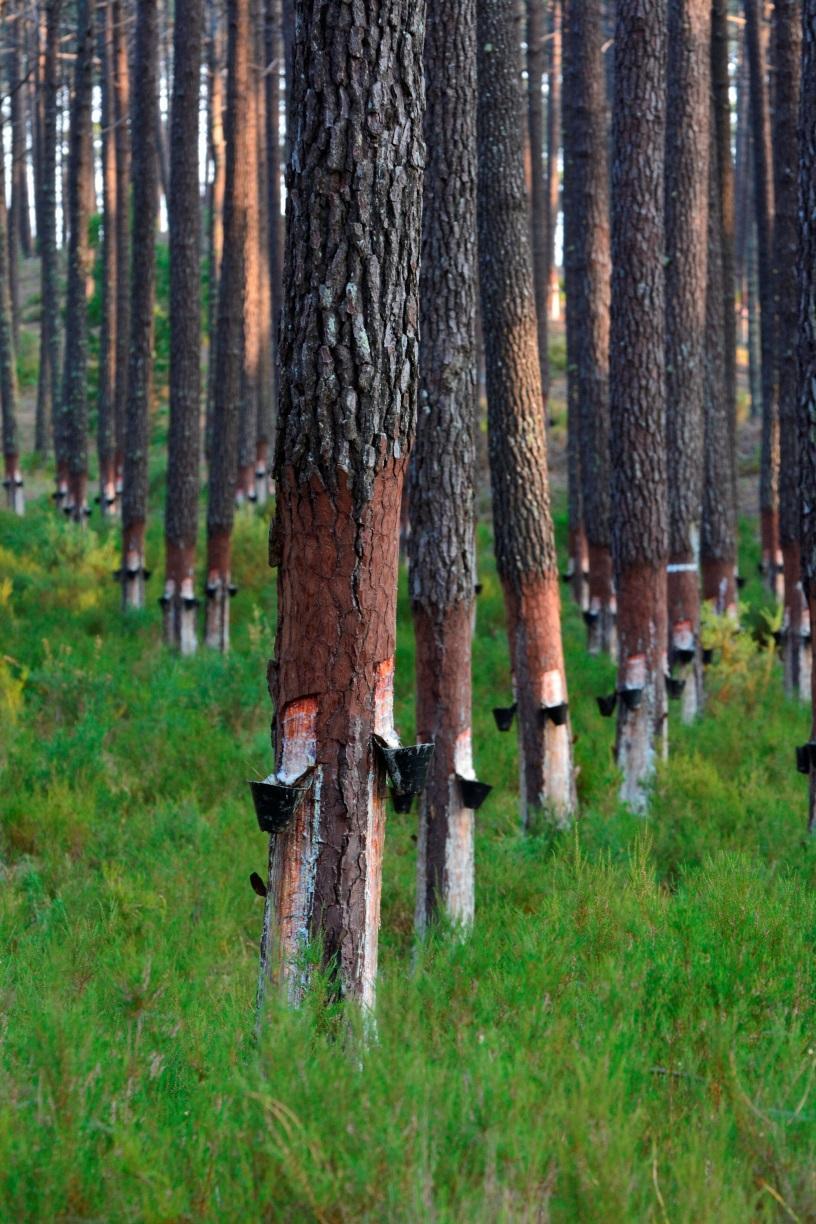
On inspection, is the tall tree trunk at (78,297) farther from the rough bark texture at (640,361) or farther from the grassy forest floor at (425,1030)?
the grassy forest floor at (425,1030)

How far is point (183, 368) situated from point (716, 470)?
6179mm

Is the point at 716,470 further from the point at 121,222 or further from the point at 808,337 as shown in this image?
the point at 121,222

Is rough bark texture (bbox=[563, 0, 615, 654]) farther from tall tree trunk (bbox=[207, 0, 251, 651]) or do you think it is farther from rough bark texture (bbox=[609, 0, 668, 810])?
rough bark texture (bbox=[609, 0, 668, 810])

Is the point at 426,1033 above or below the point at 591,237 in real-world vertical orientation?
below

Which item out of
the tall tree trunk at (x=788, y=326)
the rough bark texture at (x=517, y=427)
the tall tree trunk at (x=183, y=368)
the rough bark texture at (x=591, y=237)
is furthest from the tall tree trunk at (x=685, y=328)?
the tall tree trunk at (x=183, y=368)

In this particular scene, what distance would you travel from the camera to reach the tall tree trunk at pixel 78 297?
59.7 feet

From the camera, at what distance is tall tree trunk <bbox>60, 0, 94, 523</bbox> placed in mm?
18188

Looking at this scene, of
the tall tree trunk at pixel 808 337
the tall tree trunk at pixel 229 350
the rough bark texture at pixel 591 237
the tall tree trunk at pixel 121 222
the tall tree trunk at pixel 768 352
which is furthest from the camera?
the tall tree trunk at pixel 121 222

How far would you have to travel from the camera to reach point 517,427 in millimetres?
7879

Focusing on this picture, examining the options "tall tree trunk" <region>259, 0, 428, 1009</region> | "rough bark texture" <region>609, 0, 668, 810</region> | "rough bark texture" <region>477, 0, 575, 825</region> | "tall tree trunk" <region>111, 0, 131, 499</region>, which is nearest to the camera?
"tall tree trunk" <region>259, 0, 428, 1009</region>

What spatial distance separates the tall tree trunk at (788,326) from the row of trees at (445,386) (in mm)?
47

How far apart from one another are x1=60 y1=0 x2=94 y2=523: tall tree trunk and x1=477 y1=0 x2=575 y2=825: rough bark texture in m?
11.4

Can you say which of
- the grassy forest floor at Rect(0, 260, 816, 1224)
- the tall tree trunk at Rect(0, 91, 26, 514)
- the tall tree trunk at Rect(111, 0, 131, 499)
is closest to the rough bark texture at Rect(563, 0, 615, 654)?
the grassy forest floor at Rect(0, 260, 816, 1224)

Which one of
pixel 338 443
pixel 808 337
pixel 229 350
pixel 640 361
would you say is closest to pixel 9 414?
pixel 229 350
